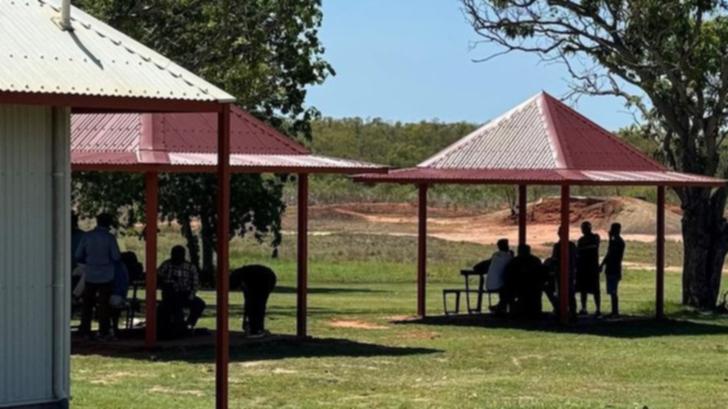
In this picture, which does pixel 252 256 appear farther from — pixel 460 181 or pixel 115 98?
pixel 115 98

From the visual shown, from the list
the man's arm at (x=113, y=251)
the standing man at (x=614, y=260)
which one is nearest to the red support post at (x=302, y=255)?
the man's arm at (x=113, y=251)

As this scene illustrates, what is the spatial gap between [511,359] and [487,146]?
847cm

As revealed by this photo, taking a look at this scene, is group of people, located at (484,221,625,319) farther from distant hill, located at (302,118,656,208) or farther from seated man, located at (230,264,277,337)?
distant hill, located at (302,118,656,208)

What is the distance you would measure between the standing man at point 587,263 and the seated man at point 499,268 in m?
1.22

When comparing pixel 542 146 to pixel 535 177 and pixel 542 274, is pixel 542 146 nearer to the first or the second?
pixel 535 177

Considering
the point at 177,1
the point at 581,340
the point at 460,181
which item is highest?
the point at 177,1

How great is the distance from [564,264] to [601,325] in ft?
4.51

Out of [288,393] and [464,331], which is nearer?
[288,393]

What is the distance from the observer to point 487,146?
29.1m

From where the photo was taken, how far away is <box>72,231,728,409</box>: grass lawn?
16.4m

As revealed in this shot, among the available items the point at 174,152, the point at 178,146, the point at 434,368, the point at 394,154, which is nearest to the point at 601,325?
the point at 434,368

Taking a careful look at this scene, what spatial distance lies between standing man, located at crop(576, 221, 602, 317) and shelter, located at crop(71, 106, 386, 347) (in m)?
5.08

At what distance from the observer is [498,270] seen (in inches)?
1067

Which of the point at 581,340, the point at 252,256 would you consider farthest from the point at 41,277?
the point at 252,256
